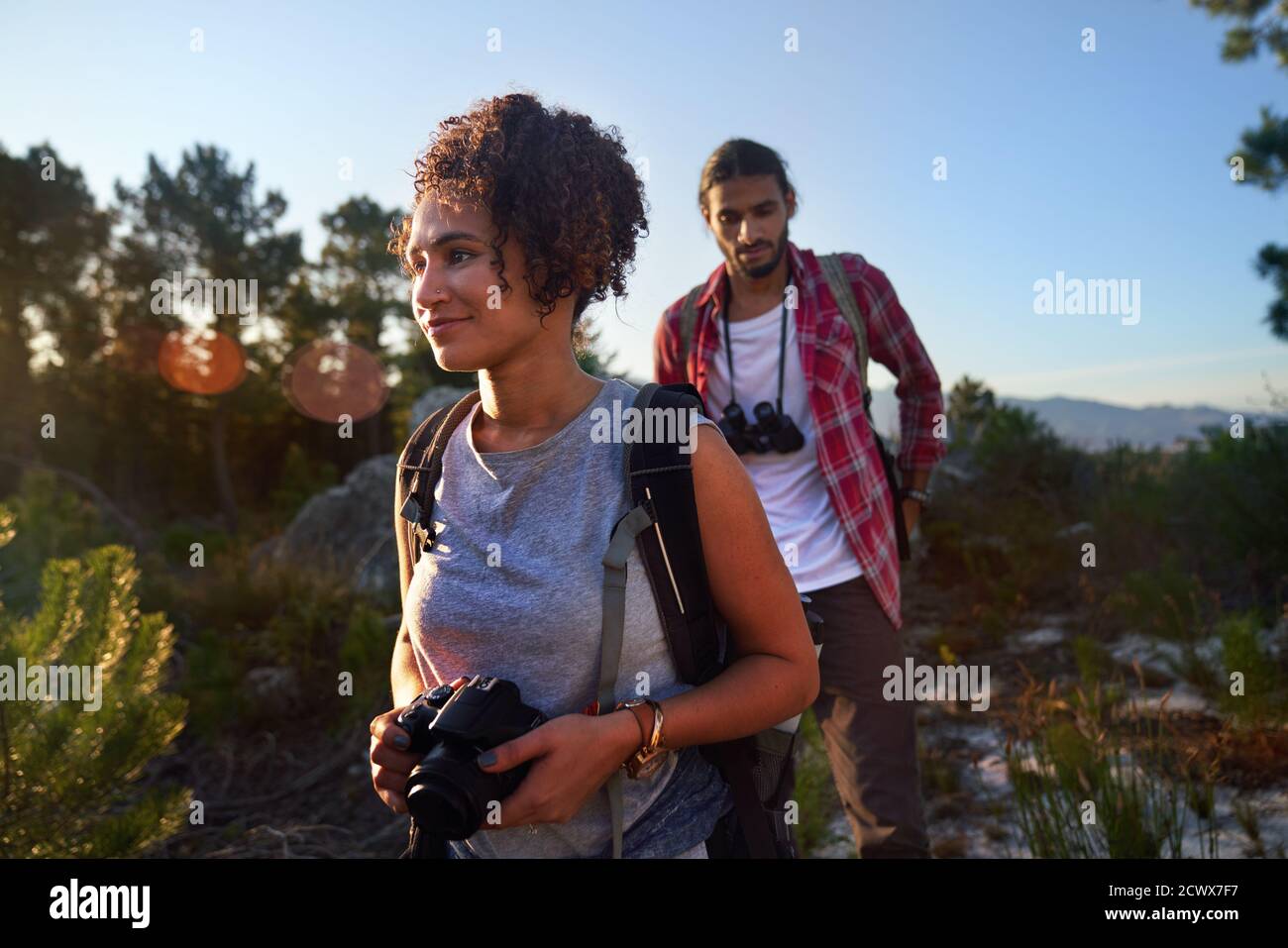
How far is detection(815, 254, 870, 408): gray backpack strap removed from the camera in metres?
2.81

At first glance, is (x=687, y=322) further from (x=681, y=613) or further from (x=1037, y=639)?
(x=1037, y=639)

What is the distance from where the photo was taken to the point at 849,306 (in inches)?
111

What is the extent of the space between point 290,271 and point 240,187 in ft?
8.58

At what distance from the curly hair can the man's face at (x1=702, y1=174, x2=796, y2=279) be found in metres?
1.23

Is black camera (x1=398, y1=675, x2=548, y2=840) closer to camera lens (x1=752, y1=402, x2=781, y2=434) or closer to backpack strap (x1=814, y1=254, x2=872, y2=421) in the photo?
camera lens (x1=752, y1=402, x2=781, y2=434)

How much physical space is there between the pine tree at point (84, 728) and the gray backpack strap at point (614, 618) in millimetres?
1825

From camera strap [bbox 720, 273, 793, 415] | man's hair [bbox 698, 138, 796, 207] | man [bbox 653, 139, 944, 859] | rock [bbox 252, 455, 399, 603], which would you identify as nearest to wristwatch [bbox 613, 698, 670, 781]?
man [bbox 653, 139, 944, 859]

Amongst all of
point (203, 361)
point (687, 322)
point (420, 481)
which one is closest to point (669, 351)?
point (687, 322)

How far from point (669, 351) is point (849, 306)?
0.61 metres

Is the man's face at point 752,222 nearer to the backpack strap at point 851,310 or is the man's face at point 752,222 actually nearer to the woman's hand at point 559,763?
the backpack strap at point 851,310

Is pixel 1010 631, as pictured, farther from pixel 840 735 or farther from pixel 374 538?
pixel 374 538

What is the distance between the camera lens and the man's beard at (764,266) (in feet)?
9.23

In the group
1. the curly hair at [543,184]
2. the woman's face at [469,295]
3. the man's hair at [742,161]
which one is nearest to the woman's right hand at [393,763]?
the woman's face at [469,295]
